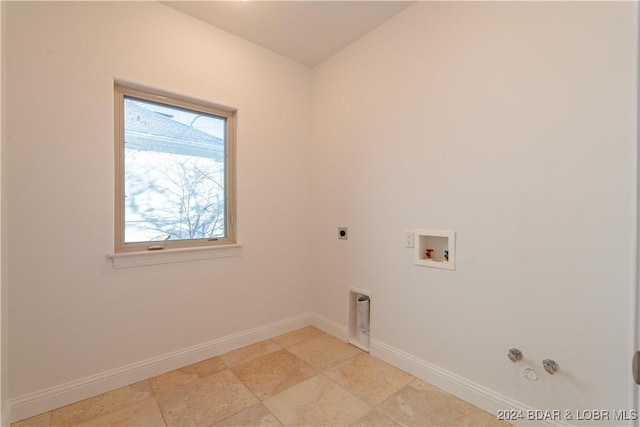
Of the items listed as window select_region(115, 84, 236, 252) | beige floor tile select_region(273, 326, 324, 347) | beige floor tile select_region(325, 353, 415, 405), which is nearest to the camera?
beige floor tile select_region(325, 353, 415, 405)

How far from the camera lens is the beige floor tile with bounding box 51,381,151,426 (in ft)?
5.14

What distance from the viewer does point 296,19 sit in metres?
2.15

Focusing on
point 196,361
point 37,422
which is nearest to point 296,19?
point 196,361

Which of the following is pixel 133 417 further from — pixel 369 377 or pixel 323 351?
pixel 369 377

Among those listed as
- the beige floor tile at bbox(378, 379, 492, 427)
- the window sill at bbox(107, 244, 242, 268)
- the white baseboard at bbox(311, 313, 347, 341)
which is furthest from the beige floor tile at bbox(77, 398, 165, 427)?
the white baseboard at bbox(311, 313, 347, 341)

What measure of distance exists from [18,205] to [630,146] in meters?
3.02

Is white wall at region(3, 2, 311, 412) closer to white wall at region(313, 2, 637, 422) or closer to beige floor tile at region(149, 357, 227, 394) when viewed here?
beige floor tile at region(149, 357, 227, 394)

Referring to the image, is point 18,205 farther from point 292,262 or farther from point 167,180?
point 292,262

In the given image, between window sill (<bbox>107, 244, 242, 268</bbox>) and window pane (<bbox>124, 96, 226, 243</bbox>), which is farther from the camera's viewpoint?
window pane (<bbox>124, 96, 226, 243</bbox>)

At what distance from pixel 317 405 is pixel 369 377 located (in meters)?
0.46

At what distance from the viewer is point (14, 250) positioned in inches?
60.2

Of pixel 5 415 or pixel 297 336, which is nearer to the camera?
pixel 5 415

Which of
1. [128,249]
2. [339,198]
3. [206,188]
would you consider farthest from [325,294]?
[128,249]

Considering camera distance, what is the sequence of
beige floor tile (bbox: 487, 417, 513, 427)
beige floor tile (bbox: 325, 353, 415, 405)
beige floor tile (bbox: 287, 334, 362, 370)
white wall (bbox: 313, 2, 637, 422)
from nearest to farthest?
white wall (bbox: 313, 2, 637, 422) < beige floor tile (bbox: 487, 417, 513, 427) < beige floor tile (bbox: 325, 353, 415, 405) < beige floor tile (bbox: 287, 334, 362, 370)
